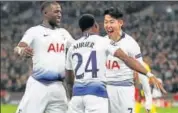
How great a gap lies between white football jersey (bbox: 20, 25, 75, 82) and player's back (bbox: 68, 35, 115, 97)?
61 cm

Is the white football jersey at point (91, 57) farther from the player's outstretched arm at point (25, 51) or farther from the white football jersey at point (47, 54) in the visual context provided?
the player's outstretched arm at point (25, 51)

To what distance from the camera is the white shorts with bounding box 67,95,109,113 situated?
10.5 metres

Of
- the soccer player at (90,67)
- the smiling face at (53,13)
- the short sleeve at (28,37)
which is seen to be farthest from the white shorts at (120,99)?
the short sleeve at (28,37)

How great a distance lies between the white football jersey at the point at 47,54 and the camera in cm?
1120

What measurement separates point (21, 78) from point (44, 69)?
2329cm

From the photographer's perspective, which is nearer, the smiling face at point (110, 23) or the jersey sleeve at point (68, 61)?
the jersey sleeve at point (68, 61)

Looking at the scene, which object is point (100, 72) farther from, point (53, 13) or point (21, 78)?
point (21, 78)

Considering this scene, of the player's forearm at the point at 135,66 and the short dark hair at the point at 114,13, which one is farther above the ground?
the short dark hair at the point at 114,13

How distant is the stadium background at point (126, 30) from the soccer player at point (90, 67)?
2063 cm

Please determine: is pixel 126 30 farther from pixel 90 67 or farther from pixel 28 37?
pixel 90 67

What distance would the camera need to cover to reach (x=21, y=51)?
10.6 meters

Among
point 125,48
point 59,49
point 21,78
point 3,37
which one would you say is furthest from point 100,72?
point 3,37

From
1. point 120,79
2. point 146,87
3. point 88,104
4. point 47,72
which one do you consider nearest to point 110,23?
point 120,79

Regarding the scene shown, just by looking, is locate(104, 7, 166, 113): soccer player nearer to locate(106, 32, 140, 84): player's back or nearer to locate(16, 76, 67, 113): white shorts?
locate(106, 32, 140, 84): player's back
